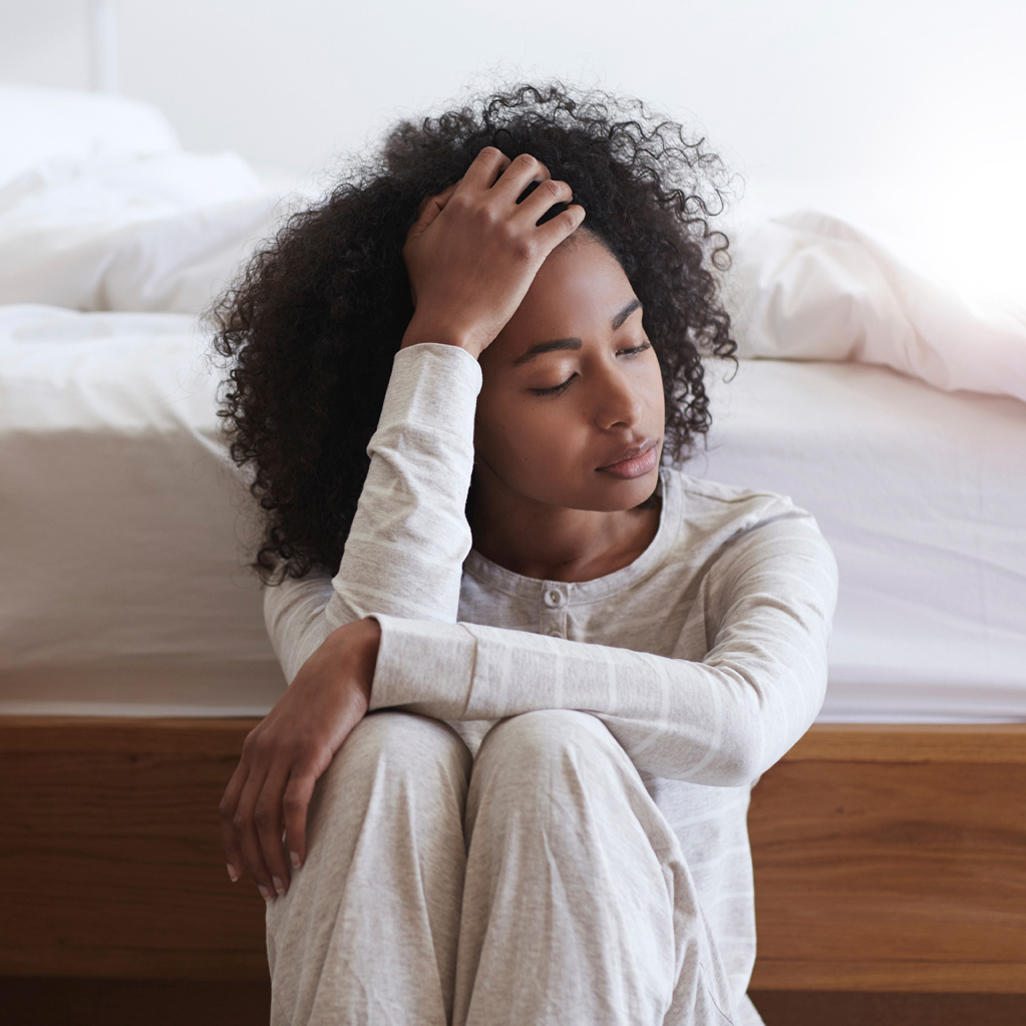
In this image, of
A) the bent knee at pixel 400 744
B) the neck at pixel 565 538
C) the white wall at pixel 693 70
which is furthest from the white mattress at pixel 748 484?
the white wall at pixel 693 70

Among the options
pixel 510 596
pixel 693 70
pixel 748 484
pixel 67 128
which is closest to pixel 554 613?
pixel 510 596

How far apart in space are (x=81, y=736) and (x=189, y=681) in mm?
97

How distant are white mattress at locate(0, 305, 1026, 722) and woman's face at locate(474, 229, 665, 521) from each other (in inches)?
8.6

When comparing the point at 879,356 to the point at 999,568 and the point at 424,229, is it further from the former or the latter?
the point at 424,229

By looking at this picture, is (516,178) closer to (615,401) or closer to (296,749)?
(615,401)

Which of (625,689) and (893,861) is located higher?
(625,689)

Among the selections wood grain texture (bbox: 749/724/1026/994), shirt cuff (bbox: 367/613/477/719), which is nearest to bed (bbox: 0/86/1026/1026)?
wood grain texture (bbox: 749/724/1026/994)

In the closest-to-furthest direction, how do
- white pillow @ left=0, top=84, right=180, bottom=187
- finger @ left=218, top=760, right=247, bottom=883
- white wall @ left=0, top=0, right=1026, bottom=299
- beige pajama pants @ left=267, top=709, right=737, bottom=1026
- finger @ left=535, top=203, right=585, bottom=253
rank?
1. beige pajama pants @ left=267, top=709, right=737, bottom=1026
2. finger @ left=218, top=760, right=247, bottom=883
3. finger @ left=535, top=203, right=585, bottom=253
4. white pillow @ left=0, top=84, right=180, bottom=187
5. white wall @ left=0, top=0, right=1026, bottom=299

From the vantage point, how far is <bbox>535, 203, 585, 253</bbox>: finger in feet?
2.67

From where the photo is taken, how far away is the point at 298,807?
0.67 metres

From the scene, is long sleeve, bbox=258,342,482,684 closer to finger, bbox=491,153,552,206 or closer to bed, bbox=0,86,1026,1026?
finger, bbox=491,153,552,206

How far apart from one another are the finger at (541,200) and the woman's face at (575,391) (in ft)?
0.11

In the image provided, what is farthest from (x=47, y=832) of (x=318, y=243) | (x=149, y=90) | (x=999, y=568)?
(x=149, y=90)

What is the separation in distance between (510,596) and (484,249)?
0.87 ft
